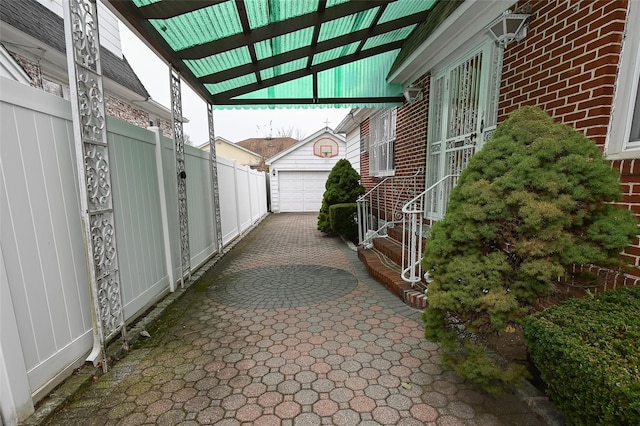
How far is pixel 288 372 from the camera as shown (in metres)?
2.35

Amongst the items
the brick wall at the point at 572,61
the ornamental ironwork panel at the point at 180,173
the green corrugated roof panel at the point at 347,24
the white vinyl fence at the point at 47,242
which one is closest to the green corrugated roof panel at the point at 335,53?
the green corrugated roof panel at the point at 347,24

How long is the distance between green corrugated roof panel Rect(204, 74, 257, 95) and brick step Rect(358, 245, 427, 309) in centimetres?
377

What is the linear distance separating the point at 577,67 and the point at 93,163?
3.94 m

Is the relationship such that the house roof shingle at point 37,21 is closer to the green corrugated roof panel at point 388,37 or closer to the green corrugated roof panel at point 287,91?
the green corrugated roof panel at point 287,91

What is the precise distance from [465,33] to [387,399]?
165 inches

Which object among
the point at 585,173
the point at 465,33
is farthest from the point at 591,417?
the point at 465,33

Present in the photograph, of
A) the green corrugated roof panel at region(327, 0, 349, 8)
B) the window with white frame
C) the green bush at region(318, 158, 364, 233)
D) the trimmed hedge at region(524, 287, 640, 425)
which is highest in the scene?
the green corrugated roof panel at region(327, 0, 349, 8)

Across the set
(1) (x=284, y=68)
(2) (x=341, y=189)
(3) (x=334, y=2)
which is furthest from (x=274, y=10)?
(2) (x=341, y=189)

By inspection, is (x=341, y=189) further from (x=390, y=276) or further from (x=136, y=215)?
(x=136, y=215)

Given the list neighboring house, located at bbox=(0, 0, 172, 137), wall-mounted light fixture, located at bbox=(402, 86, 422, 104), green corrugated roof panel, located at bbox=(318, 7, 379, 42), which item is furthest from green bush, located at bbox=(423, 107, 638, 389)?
neighboring house, located at bbox=(0, 0, 172, 137)

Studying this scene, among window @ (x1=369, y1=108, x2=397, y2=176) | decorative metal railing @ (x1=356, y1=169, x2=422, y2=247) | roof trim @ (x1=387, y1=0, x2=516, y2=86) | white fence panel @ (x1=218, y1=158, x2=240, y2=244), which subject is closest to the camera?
roof trim @ (x1=387, y1=0, x2=516, y2=86)

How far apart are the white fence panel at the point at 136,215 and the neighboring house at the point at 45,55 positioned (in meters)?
2.55

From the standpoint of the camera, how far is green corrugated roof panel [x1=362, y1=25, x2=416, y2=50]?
4770 mm

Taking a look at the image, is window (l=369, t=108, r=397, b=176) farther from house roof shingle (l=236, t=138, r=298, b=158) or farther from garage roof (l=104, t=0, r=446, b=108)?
house roof shingle (l=236, t=138, r=298, b=158)
